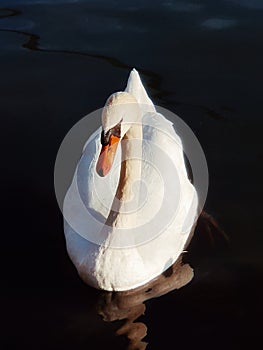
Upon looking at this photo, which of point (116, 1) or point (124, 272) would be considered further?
point (116, 1)

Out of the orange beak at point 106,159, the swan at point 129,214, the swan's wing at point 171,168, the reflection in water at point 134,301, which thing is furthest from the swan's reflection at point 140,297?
the orange beak at point 106,159

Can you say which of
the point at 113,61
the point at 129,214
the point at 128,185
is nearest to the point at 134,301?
the point at 129,214

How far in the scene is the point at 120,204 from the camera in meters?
5.25

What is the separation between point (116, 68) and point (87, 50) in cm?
74

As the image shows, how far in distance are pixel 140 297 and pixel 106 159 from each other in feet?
4.68

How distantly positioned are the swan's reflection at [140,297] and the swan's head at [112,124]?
1.35m

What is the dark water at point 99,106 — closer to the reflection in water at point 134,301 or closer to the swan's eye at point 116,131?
the reflection in water at point 134,301

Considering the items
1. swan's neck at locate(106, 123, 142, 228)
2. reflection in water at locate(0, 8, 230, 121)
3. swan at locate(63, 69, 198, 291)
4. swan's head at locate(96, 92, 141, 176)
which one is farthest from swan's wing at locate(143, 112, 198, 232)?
reflection in water at locate(0, 8, 230, 121)

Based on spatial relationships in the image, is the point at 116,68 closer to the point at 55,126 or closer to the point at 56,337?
the point at 55,126

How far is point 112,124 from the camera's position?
456 centimetres

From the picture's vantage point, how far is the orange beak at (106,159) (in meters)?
4.50

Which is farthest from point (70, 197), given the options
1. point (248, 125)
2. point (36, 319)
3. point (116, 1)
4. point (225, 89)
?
point (116, 1)

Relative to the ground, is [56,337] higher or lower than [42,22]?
lower

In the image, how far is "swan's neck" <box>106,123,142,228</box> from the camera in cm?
508
